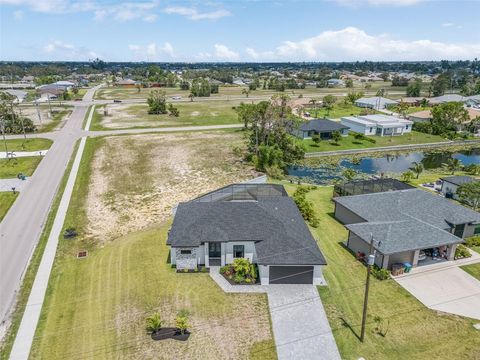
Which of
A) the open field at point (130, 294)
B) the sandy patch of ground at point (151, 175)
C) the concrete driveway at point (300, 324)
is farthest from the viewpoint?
the sandy patch of ground at point (151, 175)

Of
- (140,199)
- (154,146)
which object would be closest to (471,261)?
(140,199)

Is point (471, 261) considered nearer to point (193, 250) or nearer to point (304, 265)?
point (304, 265)

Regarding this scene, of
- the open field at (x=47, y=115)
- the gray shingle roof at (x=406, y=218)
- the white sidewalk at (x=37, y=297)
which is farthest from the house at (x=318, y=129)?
the open field at (x=47, y=115)

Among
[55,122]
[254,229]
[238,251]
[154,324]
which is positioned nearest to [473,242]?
[254,229]

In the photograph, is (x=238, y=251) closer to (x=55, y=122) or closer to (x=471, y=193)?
(x=471, y=193)

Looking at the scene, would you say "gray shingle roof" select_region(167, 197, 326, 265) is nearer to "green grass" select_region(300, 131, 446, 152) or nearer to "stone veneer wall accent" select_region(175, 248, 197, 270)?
"stone veneer wall accent" select_region(175, 248, 197, 270)

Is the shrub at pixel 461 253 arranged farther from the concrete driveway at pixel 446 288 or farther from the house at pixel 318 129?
the house at pixel 318 129
